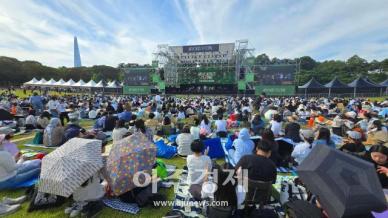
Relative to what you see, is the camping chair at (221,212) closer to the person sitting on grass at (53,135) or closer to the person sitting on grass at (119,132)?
the person sitting on grass at (119,132)

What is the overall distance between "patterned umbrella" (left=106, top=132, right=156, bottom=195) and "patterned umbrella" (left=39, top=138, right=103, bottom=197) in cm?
27

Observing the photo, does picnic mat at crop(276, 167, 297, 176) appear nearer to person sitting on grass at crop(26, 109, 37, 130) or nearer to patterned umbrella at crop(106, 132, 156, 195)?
patterned umbrella at crop(106, 132, 156, 195)

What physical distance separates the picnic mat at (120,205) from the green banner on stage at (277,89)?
26.2 m

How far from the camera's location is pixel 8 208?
10.7 feet

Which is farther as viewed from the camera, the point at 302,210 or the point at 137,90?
the point at 137,90

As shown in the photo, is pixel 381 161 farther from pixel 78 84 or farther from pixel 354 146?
pixel 78 84

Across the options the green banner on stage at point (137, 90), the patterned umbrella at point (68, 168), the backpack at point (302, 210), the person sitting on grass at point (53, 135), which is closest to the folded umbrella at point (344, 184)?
the backpack at point (302, 210)

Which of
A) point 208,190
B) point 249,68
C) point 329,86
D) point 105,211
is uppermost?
point 249,68

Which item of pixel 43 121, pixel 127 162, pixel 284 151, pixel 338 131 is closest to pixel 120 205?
pixel 127 162

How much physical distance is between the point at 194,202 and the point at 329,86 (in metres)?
29.5

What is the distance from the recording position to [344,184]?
1.82m

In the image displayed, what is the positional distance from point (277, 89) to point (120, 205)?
87.3 ft

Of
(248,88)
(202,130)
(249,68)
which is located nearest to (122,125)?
(202,130)

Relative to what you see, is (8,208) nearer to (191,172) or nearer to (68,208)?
(68,208)
